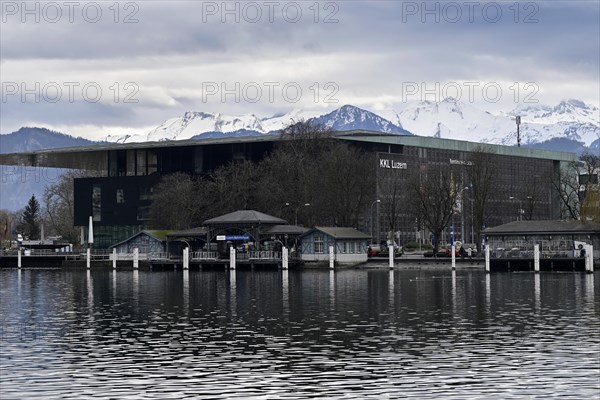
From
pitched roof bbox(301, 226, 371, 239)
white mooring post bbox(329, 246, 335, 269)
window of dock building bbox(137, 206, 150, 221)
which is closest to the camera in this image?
white mooring post bbox(329, 246, 335, 269)

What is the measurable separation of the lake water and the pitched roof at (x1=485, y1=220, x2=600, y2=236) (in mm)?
32805

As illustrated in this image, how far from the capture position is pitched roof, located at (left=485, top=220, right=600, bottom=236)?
130 m

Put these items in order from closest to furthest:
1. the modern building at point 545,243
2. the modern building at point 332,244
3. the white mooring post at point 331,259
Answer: the modern building at point 545,243
the white mooring post at point 331,259
the modern building at point 332,244

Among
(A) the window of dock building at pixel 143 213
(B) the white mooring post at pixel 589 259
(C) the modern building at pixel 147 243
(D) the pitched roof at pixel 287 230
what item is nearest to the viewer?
(B) the white mooring post at pixel 589 259

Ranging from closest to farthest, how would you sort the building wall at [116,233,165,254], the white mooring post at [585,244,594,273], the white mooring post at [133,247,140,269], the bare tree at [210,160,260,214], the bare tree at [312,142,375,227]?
the white mooring post at [585,244,594,273] < the white mooring post at [133,247,140,269] < the building wall at [116,233,165,254] < the bare tree at [312,142,375,227] < the bare tree at [210,160,260,214]

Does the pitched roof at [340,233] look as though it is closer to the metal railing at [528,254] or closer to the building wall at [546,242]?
the building wall at [546,242]

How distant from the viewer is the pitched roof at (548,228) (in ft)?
427

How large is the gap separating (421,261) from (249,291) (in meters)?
48.7

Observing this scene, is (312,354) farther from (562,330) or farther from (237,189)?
(237,189)

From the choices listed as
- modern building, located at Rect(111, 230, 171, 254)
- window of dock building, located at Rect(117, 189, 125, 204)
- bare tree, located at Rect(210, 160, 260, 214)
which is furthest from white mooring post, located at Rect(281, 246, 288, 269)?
window of dock building, located at Rect(117, 189, 125, 204)

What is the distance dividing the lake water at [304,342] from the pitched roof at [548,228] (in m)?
32.8

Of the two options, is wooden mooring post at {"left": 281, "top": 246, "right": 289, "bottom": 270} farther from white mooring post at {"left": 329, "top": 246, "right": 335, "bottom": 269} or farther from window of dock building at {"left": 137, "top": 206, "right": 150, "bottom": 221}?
window of dock building at {"left": 137, "top": 206, "right": 150, "bottom": 221}

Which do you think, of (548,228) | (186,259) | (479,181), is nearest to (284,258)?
(186,259)

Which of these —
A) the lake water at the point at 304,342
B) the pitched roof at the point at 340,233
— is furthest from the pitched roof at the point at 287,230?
the lake water at the point at 304,342
